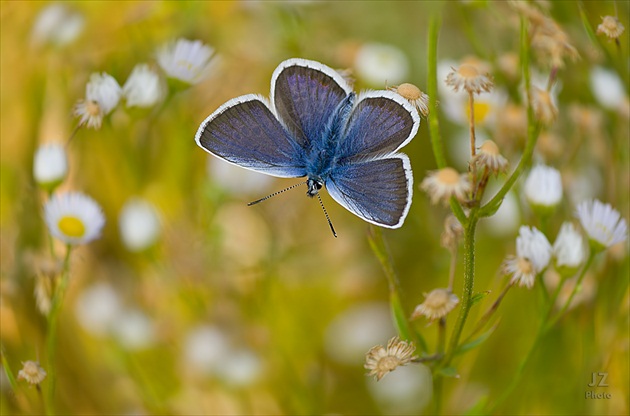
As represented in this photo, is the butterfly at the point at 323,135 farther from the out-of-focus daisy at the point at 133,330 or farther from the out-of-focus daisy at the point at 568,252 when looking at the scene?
the out-of-focus daisy at the point at 133,330

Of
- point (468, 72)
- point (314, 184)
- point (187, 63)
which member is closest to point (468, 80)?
point (468, 72)

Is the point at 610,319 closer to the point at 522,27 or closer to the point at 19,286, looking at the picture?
the point at 522,27

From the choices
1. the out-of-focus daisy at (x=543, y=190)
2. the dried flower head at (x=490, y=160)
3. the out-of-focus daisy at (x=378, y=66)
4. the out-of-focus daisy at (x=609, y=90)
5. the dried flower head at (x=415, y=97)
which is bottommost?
the out-of-focus daisy at (x=543, y=190)

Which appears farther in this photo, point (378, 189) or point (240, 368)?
point (240, 368)

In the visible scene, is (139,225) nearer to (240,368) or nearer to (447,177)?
(240,368)

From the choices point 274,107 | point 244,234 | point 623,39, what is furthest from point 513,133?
point 244,234

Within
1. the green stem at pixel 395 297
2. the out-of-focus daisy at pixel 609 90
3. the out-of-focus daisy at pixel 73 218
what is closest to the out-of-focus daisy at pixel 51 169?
the out-of-focus daisy at pixel 73 218
